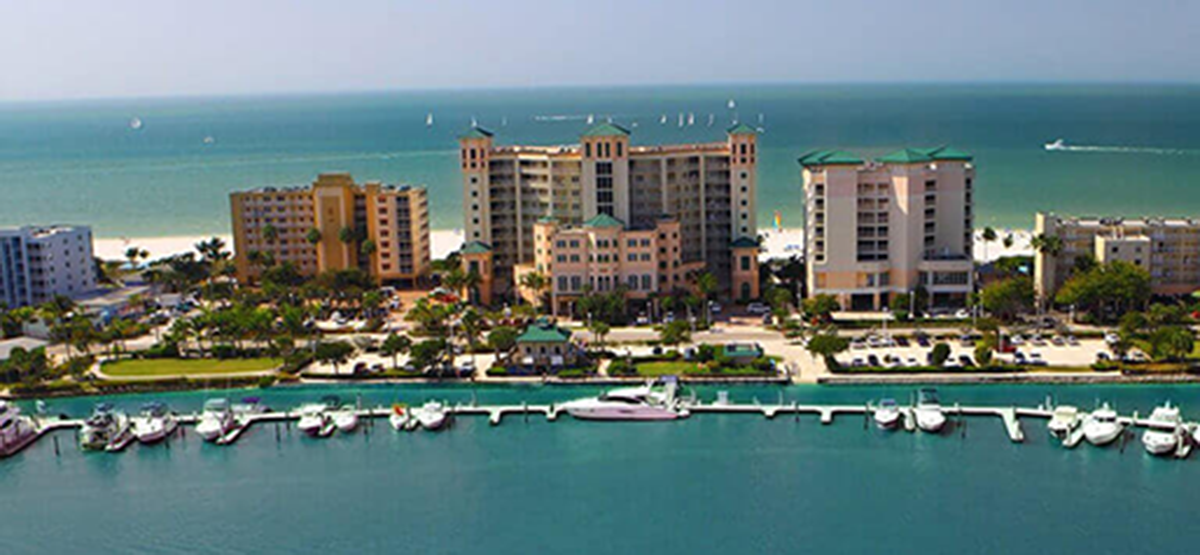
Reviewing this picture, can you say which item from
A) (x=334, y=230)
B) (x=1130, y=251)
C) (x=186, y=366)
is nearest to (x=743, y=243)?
(x=1130, y=251)

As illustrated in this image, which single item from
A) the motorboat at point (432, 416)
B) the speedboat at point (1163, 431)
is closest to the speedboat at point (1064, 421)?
the speedboat at point (1163, 431)

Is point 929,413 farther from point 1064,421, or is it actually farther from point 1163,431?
point 1163,431

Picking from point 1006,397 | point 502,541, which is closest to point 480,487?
point 502,541

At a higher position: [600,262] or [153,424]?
[600,262]

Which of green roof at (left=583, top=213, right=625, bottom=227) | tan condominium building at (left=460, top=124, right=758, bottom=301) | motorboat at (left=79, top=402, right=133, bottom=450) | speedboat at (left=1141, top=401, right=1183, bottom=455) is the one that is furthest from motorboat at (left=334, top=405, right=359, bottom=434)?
speedboat at (left=1141, top=401, right=1183, bottom=455)

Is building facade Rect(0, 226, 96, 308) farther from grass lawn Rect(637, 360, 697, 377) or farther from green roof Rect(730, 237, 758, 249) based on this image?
green roof Rect(730, 237, 758, 249)

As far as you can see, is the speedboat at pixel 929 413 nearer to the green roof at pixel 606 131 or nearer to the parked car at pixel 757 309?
the parked car at pixel 757 309
